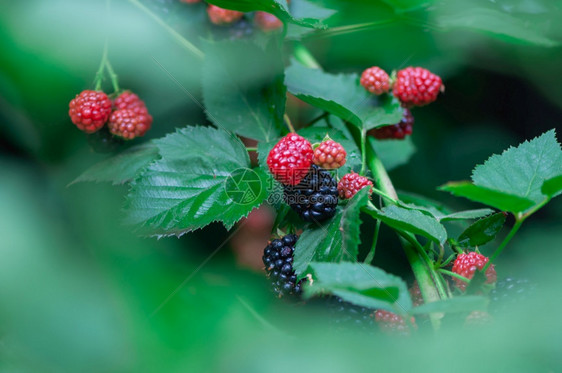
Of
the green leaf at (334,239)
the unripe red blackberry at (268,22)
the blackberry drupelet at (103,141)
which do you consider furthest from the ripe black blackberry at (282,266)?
the unripe red blackberry at (268,22)

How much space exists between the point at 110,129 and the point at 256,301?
469mm

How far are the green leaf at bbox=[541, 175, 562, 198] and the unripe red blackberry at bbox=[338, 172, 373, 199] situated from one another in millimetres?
248

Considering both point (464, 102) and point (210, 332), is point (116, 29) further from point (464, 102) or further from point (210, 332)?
point (464, 102)

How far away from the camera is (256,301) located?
755 millimetres

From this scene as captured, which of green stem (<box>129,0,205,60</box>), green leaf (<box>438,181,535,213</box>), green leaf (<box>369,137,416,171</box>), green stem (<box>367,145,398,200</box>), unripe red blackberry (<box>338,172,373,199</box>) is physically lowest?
green leaf (<box>369,137,416,171</box>)

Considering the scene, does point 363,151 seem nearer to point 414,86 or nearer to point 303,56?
point 414,86

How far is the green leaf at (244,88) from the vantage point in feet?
2.96

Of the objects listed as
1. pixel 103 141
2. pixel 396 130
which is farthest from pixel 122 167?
pixel 396 130

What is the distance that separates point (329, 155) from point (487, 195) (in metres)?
0.25

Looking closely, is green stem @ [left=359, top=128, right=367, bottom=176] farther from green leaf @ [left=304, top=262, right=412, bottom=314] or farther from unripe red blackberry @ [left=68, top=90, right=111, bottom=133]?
unripe red blackberry @ [left=68, top=90, right=111, bottom=133]

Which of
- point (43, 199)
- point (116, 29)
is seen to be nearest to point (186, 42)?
point (116, 29)

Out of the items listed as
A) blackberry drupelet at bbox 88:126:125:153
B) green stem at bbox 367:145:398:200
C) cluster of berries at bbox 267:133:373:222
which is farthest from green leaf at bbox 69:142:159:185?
green stem at bbox 367:145:398:200

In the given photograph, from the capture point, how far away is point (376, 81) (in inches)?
37.0

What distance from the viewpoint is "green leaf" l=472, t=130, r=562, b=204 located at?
27.4 inches
